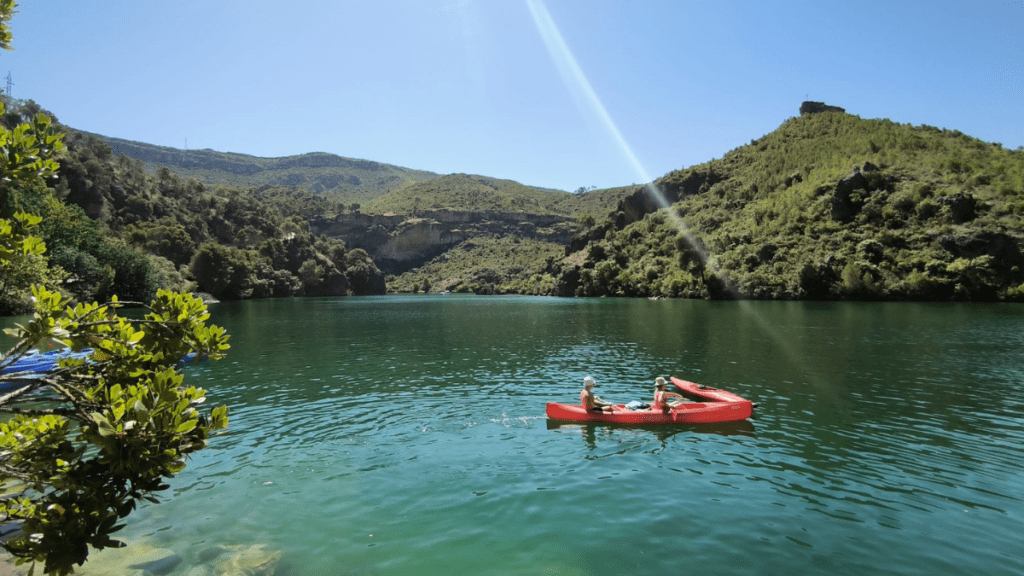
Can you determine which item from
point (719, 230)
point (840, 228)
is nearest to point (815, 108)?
point (719, 230)

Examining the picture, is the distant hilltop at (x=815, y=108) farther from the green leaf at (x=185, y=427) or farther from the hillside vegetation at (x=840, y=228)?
the green leaf at (x=185, y=427)

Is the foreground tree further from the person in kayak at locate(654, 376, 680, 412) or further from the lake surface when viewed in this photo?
the person in kayak at locate(654, 376, 680, 412)

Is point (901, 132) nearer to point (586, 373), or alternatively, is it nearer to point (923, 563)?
point (586, 373)

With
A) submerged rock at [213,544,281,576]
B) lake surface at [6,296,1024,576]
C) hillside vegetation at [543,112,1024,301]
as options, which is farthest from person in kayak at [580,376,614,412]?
hillside vegetation at [543,112,1024,301]

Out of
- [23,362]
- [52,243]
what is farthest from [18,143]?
[52,243]

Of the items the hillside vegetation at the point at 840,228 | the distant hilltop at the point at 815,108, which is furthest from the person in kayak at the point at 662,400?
the distant hilltop at the point at 815,108

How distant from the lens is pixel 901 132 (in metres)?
138

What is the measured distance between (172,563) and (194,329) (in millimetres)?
6748

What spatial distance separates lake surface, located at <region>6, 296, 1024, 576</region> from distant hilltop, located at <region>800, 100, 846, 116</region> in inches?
7419

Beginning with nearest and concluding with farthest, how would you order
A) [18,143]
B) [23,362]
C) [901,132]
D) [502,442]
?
1. [18,143]
2. [502,442]
3. [23,362]
4. [901,132]

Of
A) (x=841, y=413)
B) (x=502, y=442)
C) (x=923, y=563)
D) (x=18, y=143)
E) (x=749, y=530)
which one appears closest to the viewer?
(x=18, y=143)

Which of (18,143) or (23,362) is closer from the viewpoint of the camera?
(18,143)

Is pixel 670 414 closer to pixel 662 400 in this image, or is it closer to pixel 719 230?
pixel 662 400

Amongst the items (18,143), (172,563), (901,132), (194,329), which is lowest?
(172,563)
